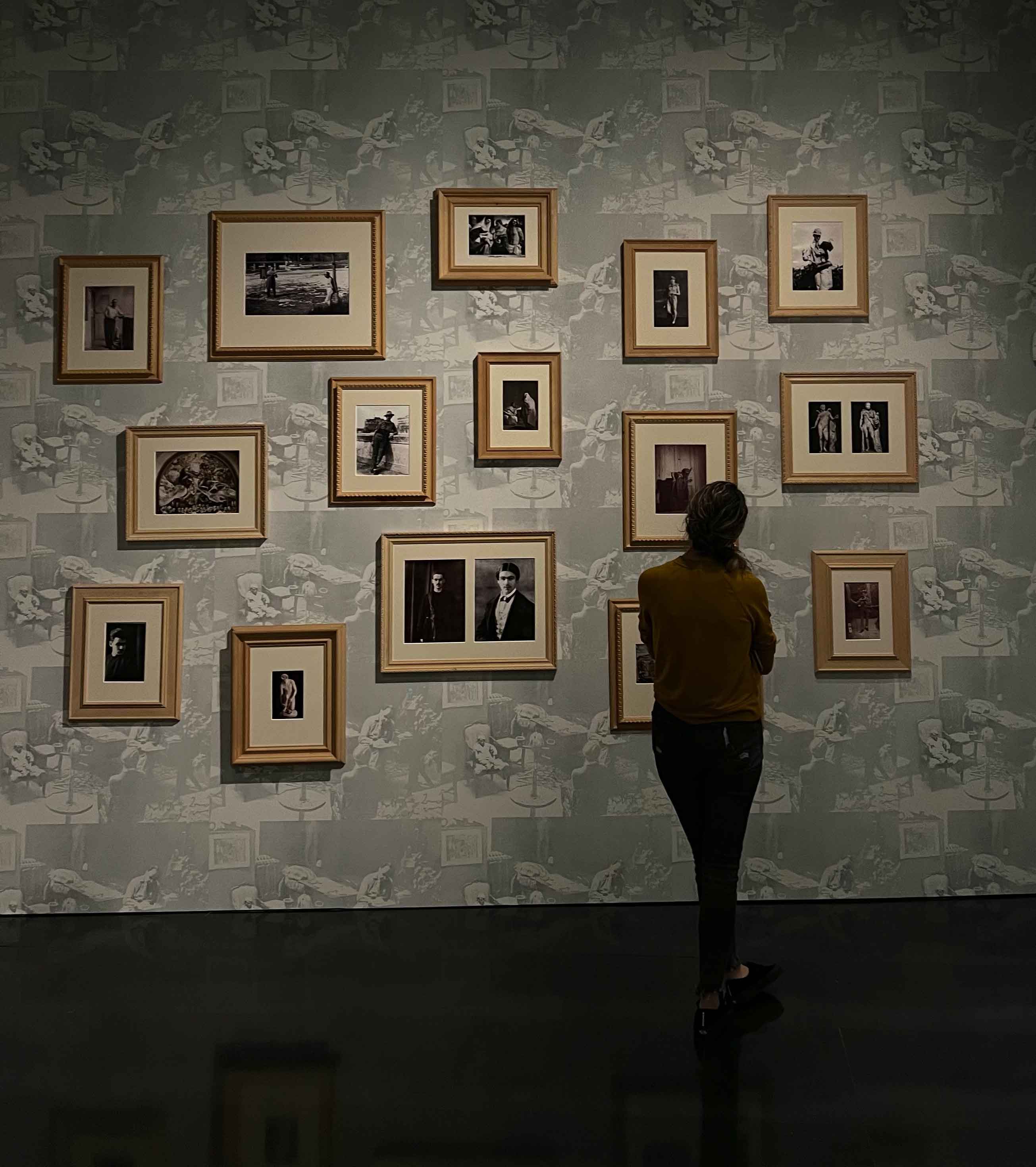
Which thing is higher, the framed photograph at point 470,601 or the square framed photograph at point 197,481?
the square framed photograph at point 197,481

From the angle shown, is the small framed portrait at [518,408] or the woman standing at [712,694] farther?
the small framed portrait at [518,408]

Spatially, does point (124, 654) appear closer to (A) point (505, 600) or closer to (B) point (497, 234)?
(A) point (505, 600)

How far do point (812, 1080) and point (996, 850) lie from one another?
206cm

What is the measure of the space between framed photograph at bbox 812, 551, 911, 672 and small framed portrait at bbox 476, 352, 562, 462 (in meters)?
1.31

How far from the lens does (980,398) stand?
4.36m

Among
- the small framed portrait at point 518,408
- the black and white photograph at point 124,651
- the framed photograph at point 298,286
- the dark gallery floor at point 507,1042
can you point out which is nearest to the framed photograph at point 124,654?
the black and white photograph at point 124,651

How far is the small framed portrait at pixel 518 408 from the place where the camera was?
425cm

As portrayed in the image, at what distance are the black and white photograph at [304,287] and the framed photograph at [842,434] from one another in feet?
6.55

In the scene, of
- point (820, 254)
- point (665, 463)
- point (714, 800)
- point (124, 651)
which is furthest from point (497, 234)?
point (714, 800)

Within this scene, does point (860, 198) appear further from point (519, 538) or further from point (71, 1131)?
point (71, 1131)

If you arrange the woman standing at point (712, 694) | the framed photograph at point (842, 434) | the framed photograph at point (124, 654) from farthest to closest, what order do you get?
the framed photograph at point (842, 434), the framed photograph at point (124, 654), the woman standing at point (712, 694)

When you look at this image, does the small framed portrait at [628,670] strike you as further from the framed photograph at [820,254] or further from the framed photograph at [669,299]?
the framed photograph at [820,254]

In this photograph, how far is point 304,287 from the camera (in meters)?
4.28

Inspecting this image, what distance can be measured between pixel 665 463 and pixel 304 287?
177 centimetres
